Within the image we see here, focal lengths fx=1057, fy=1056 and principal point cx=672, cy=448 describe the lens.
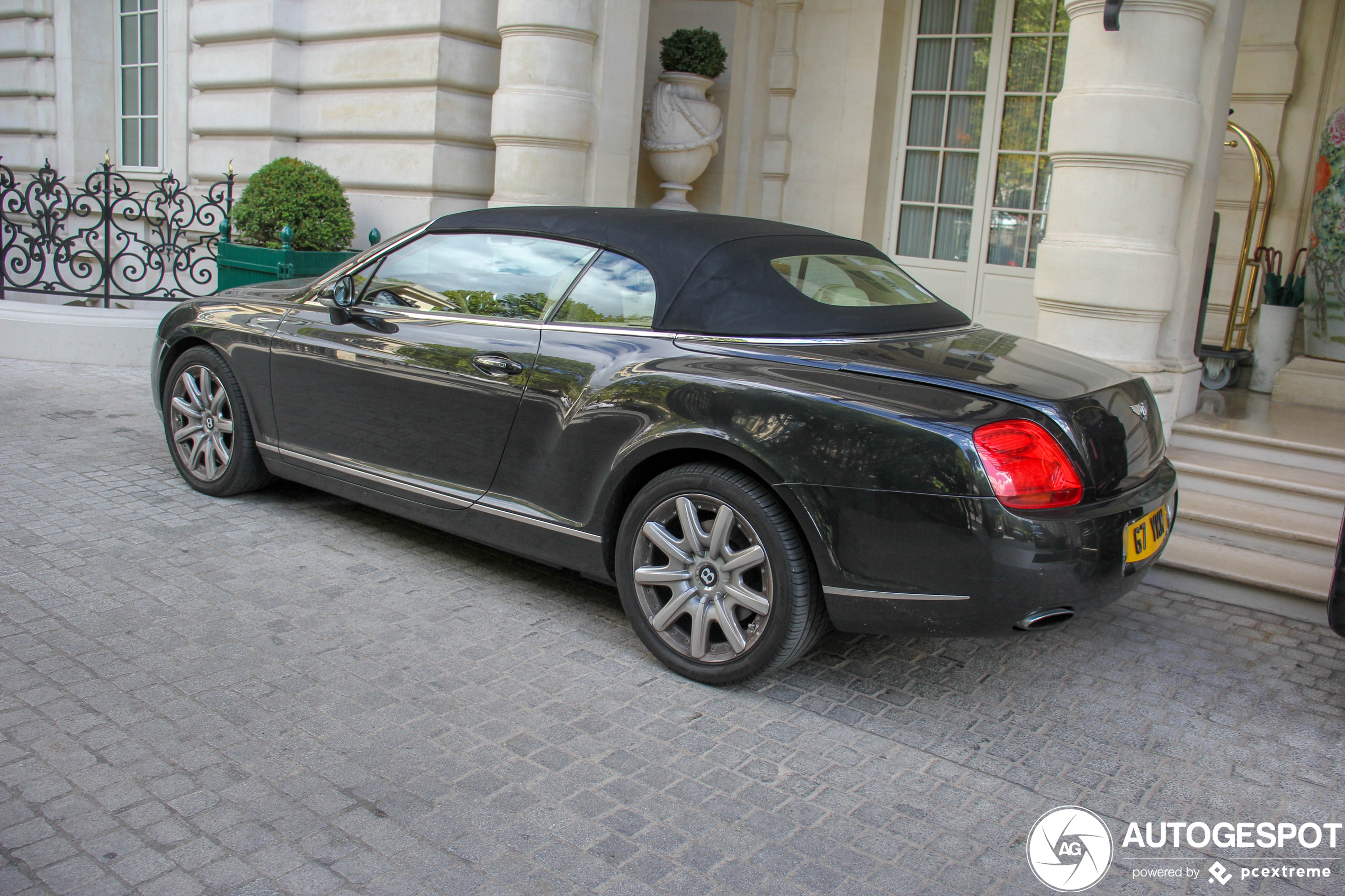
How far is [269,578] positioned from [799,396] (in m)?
2.45

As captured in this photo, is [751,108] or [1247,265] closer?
[1247,265]

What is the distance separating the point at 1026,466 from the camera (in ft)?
10.6

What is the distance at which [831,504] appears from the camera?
3.38 meters

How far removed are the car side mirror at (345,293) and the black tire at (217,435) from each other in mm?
809

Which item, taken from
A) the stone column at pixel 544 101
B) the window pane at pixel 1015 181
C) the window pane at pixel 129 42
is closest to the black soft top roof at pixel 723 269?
the stone column at pixel 544 101

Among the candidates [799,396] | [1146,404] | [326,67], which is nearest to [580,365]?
[799,396]

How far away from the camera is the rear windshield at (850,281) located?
403 centimetres

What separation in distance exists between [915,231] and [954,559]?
307 inches

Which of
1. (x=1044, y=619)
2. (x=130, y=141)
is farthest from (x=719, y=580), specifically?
(x=130, y=141)

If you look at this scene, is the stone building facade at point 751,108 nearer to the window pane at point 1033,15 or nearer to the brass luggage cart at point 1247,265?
the window pane at point 1033,15

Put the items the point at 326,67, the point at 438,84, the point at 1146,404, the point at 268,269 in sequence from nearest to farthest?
1. the point at 1146,404
2. the point at 268,269
3. the point at 438,84
4. the point at 326,67

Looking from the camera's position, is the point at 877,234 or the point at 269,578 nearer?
the point at 269,578

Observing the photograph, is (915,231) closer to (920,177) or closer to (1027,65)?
(920,177)

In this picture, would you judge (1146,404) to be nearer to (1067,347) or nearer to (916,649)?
(916,649)
